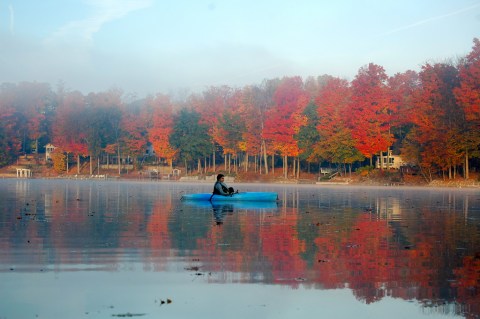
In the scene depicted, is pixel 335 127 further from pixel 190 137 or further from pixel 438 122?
pixel 190 137

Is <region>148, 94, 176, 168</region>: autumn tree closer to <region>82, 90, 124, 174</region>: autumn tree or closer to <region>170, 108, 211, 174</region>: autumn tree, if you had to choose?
<region>170, 108, 211, 174</region>: autumn tree

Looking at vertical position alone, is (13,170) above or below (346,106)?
below

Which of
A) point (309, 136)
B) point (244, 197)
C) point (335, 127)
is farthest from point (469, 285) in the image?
point (309, 136)

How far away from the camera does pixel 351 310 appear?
8.93m

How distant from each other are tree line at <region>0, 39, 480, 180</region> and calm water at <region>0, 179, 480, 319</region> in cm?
5533

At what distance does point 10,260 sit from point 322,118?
78.0 metres

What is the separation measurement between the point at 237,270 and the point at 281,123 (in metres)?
80.6

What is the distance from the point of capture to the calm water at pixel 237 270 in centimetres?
895

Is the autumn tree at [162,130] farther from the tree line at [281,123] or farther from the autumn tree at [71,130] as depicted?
the autumn tree at [71,130]

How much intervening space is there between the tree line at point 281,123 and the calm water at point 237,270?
55.3 metres

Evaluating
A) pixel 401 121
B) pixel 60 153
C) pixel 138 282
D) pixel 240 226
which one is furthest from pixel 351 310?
pixel 60 153

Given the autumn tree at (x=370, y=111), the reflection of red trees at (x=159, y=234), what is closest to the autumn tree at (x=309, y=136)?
the autumn tree at (x=370, y=111)

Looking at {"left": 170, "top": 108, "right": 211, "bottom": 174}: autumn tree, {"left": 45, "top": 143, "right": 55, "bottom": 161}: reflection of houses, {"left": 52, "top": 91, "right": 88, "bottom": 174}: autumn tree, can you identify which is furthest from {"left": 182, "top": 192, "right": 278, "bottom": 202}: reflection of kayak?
{"left": 45, "top": 143, "right": 55, "bottom": 161}: reflection of houses

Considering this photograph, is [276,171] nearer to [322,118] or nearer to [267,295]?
[322,118]
